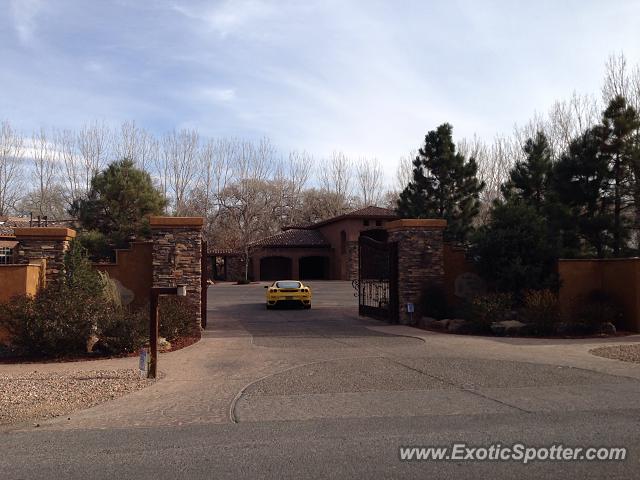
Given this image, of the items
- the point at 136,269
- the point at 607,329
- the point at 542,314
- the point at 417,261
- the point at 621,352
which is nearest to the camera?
the point at 621,352

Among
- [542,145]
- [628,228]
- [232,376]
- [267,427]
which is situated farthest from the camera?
[542,145]

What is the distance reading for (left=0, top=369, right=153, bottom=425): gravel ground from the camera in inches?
329

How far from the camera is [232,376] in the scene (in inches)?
423

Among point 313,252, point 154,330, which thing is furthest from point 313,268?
point 154,330

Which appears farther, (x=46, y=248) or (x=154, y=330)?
(x=46, y=248)

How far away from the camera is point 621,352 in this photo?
42.0 feet

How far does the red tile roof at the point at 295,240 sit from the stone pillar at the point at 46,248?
126ft

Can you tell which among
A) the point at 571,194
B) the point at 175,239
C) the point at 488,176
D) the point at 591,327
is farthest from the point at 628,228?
the point at 488,176

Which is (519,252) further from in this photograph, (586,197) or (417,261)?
(586,197)

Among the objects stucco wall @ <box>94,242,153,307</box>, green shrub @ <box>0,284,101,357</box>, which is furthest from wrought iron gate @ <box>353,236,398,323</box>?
green shrub @ <box>0,284,101,357</box>

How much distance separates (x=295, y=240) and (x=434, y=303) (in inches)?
1473

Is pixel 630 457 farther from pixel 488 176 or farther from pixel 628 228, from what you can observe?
pixel 488 176

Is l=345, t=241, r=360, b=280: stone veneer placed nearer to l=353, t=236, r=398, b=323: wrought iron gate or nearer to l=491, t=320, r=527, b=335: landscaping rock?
l=353, t=236, r=398, b=323: wrought iron gate

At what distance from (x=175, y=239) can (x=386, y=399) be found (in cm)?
928
